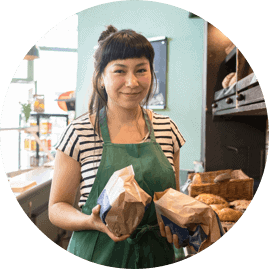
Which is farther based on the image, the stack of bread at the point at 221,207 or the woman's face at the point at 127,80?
the stack of bread at the point at 221,207

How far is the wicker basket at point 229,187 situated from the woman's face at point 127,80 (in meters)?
0.43

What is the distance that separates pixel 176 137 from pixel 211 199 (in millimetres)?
327

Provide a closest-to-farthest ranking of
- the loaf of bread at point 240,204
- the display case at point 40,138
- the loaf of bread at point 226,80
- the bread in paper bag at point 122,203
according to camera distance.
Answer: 1. the bread in paper bag at point 122,203
2. the display case at point 40,138
3. the loaf of bread at point 240,204
4. the loaf of bread at point 226,80

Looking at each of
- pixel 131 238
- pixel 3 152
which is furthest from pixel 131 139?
pixel 3 152

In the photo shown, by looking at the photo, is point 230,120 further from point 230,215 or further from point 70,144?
point 70,144

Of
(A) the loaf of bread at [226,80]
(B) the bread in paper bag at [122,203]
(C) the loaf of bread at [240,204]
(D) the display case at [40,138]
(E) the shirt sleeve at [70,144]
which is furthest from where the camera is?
(A) the loaf of bread at [226,80]

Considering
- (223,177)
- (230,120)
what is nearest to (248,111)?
(230,120)

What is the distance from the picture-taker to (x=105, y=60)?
1.94ft

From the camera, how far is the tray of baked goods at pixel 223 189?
0.83 meters

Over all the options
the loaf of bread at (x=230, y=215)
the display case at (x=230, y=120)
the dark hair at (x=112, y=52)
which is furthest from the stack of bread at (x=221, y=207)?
the dark hair at (x=112, y=52)

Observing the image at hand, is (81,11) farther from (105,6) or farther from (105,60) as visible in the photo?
(105,60)

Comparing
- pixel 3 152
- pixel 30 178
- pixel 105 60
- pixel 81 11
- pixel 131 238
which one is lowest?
pixel 131 238

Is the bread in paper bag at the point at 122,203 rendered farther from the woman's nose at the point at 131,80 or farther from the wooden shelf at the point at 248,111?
the wooden shelf at the point at 248,111

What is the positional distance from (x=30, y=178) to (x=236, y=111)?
80 cm
